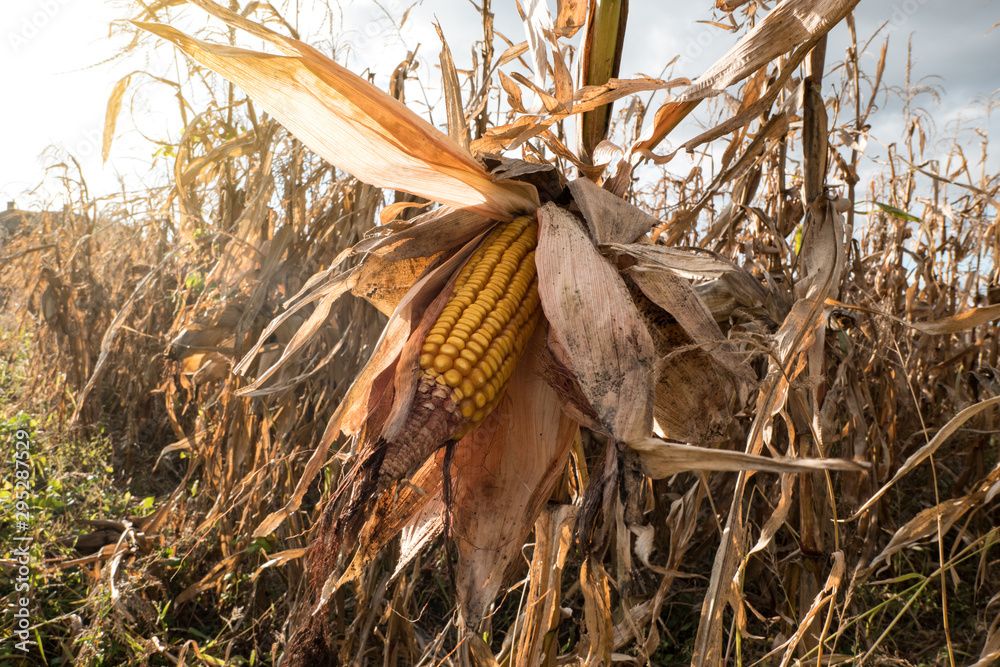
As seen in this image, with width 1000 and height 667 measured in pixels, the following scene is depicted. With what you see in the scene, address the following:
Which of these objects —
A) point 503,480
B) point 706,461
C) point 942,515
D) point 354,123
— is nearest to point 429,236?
point 354,123

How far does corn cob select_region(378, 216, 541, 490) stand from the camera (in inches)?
30.6

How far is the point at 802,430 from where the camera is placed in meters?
1.22

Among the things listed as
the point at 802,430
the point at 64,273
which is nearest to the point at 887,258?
the point at 802,430

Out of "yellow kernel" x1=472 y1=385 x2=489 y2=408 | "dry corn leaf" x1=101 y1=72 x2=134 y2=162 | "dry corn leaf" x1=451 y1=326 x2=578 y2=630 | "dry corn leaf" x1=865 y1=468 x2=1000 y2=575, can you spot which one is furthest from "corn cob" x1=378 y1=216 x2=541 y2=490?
"dry corn leaf" x1=101 y1=72 x2=134 y2=162

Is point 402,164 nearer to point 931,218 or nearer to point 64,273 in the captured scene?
point 931,218

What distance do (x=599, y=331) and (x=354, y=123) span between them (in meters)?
0.59

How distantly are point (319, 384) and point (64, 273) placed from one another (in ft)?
8.83

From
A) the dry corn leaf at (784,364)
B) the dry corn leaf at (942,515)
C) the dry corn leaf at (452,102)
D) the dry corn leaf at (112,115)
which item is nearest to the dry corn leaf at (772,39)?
the dry corn leaf at (784,364)

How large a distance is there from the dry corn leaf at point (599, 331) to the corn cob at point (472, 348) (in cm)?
8

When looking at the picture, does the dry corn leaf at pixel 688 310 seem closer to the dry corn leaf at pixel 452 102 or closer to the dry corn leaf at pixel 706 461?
the dry corn leaf at pixel 706 461

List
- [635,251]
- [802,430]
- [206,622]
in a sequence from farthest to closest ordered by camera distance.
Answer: [206,622] < [802,430] < [635,251]

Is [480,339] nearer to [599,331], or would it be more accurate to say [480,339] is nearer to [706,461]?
[599,331]

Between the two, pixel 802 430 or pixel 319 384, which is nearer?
pixel 802 430

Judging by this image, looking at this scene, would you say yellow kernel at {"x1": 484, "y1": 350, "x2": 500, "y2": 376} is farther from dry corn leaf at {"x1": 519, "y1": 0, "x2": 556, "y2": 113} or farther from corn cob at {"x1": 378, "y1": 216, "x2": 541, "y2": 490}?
dry corn leaf at {"x1": 519, "y1": 0, "x2": 556, "y2": 113}
